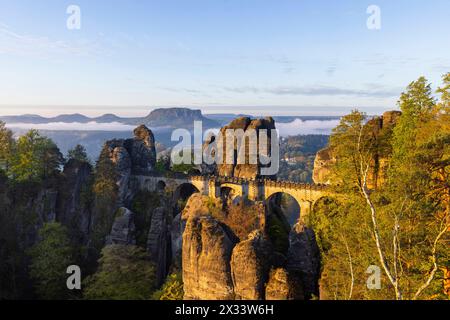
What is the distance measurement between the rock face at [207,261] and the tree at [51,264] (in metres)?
25.5

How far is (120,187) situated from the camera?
60.6m

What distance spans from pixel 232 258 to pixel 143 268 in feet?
68.1

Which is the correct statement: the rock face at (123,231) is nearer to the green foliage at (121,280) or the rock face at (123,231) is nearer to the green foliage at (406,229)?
the green foliage at (121,280)

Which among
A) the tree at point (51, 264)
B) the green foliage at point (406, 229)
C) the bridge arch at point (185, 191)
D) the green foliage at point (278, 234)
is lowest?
the tree at point (51, 264)

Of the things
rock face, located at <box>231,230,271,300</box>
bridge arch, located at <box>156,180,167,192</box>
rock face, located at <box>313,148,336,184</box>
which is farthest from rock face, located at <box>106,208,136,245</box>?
rock face, located at <box>231,230,271,300</box>

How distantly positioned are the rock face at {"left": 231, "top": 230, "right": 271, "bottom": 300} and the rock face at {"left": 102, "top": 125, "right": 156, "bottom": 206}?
40112mm

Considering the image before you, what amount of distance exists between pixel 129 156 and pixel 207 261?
45768 millimetres

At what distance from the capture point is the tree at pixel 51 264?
140 feet

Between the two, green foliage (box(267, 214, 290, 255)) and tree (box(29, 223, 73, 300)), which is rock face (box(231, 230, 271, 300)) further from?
tree (box(29, 223, 73, 300))

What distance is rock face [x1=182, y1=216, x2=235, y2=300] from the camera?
76.1 ft

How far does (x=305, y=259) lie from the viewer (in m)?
26.5

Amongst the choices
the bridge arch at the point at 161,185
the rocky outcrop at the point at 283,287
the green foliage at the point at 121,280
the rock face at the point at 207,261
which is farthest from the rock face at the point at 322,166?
the rocky outcrop at the point at 283,287

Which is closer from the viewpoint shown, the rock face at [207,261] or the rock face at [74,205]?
the rock face at [207,261]
